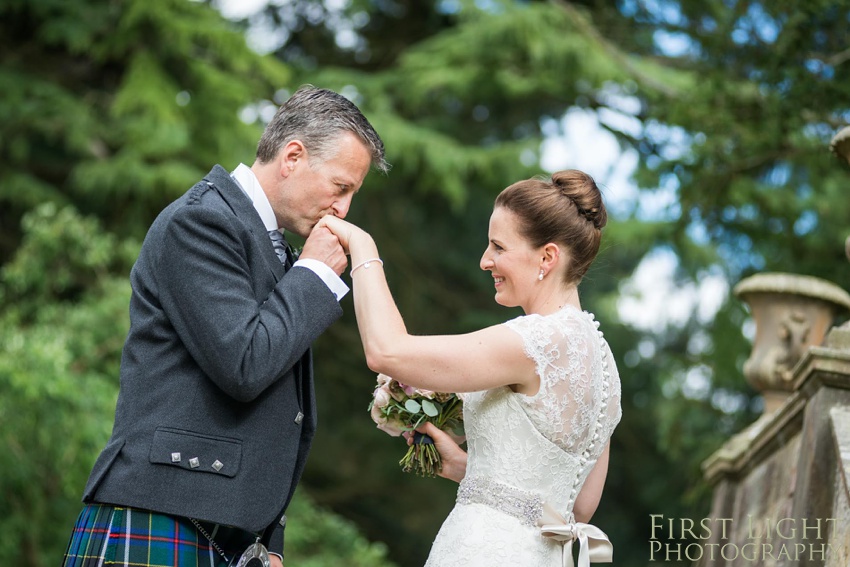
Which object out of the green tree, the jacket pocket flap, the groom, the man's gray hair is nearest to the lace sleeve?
the groom

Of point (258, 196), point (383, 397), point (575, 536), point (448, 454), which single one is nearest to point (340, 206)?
point (258, 196)

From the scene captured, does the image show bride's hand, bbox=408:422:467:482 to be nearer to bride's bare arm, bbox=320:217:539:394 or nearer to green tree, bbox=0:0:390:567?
bride's bare arm, bbox=320:217:539:394

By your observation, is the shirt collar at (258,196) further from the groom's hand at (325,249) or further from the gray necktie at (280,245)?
the groom's hand at (325,249)

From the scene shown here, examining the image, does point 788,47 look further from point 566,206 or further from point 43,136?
point 43,136

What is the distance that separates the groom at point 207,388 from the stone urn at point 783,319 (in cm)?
360

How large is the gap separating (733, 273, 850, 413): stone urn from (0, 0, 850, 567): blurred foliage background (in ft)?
4.63

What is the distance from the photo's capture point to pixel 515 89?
10.7 meters

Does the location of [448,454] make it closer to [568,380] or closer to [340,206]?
[568,380]

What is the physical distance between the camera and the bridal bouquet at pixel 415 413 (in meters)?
2.88

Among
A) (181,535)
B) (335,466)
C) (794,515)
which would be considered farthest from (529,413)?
(335,466)

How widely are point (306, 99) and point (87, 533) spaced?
1.18 metres

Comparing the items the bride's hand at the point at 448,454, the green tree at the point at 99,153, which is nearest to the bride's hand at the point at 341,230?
the bride's hand at the point at 448,454

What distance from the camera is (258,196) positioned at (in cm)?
262

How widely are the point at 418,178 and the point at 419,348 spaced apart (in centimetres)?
881
